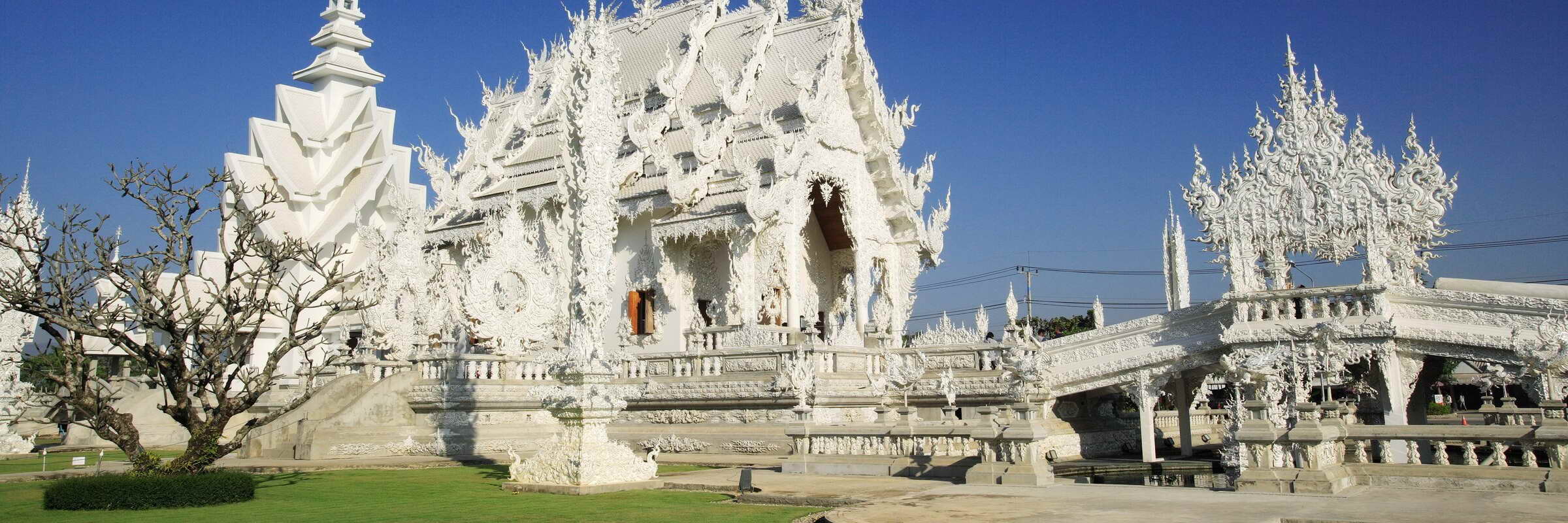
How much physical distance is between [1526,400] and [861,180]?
15789 mm

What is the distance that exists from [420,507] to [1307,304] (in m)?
11.0

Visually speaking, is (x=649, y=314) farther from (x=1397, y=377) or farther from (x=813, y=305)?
(x=1397, y=377)

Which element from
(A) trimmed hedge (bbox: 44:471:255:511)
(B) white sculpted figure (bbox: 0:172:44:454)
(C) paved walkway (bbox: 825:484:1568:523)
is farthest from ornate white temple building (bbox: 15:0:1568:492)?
(B) white sculpted figure (bbox: 0:172:44:454)

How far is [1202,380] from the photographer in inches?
683

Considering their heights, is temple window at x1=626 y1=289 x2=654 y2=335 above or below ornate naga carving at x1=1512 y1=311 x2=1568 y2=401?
above

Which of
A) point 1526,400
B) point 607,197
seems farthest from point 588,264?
point 1526,400

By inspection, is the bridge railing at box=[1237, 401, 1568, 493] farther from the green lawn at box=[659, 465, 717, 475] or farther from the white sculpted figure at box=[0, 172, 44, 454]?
the white sculpted figure at box=[0, 172, 44, 454]

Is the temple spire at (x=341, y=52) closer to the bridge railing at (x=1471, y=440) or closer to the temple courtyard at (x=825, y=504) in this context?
the temple courtyard at (x=825, y=504)

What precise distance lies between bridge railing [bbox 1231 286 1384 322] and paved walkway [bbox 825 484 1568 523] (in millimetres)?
5056

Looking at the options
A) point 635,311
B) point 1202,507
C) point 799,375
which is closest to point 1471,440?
point 1202,507

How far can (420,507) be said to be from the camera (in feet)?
33.2

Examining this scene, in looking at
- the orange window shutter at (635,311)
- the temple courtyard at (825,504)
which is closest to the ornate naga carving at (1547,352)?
the temple courtyard at (825,504)

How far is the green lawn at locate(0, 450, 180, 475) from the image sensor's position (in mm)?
15812

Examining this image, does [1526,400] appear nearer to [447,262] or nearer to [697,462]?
[697,462]
